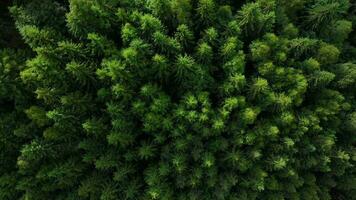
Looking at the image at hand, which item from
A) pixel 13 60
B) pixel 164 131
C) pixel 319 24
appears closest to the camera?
pixel 164 131

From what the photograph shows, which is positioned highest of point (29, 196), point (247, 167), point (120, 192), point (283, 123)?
point (283, 123)

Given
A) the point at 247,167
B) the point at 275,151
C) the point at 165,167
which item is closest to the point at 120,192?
the point at 165,167

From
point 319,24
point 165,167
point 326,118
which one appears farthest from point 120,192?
point 319,24

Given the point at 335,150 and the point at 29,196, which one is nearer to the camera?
the point at 29,196

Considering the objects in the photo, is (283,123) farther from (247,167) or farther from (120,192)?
(120,192)

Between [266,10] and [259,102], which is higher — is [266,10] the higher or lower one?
the higher one

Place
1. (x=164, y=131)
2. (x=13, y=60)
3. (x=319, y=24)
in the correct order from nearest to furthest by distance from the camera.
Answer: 1. (x=164, y=131)
2. (x=13, y=60)
3. (x=319, y=24)

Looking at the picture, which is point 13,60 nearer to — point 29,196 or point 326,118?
point 29,196
